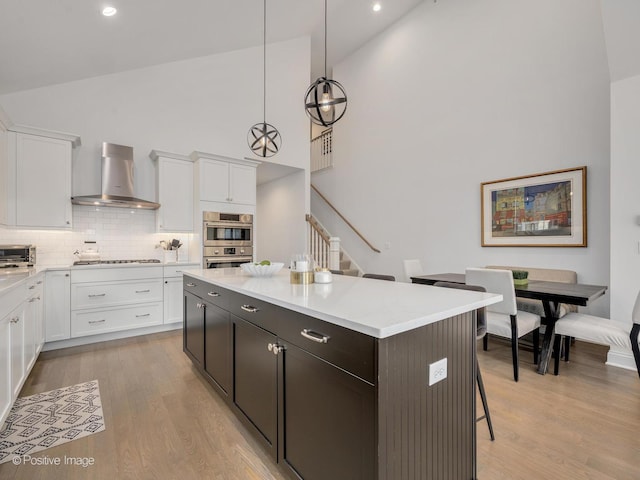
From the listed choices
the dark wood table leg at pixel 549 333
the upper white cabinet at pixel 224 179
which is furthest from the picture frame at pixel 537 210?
the upper white cabinet at pixel 224 179

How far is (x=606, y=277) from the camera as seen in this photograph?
3623 millimetres

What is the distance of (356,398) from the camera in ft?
3.67

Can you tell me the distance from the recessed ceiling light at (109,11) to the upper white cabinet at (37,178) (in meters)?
1.42

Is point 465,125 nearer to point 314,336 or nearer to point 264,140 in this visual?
point 264,140

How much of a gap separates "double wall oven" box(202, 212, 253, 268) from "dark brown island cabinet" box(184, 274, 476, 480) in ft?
9.81

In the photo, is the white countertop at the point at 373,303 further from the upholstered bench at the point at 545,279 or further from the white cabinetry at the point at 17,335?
the upholstered bench at the point at 545,279

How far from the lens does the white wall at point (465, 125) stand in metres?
3.78

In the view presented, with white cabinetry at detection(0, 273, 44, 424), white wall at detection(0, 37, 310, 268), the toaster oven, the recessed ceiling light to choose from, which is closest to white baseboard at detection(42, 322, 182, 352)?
white cabinetry at detection(0, 273, 44, 424)

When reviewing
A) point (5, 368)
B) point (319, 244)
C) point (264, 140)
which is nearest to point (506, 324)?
point (264, 140)

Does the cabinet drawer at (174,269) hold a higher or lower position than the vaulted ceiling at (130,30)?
lower

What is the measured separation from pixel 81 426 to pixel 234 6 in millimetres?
4784

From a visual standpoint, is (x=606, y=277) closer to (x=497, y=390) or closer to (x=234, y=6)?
(x=497, y=390)

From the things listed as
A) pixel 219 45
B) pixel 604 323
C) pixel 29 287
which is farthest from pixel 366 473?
pixel 219 45

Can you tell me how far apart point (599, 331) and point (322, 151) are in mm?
6435
